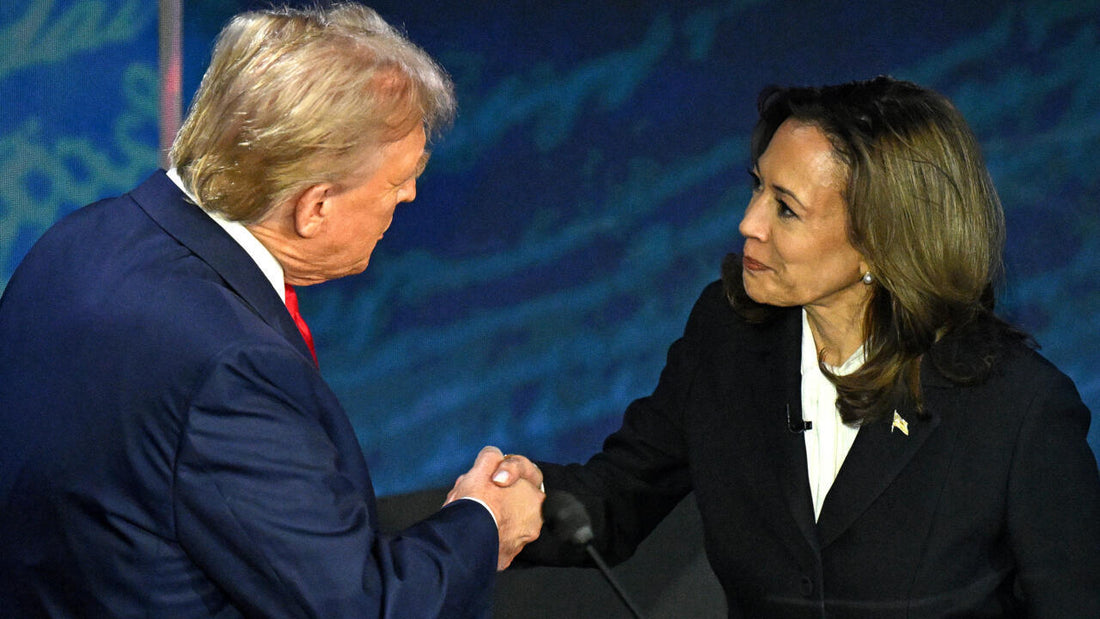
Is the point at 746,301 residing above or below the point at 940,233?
below

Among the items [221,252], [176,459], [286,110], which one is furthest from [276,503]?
[286,110]

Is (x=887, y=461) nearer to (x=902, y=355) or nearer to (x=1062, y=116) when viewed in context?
(x=902, y=355)

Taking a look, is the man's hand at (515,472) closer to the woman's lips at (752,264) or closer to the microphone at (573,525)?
the microphone at (573,525)

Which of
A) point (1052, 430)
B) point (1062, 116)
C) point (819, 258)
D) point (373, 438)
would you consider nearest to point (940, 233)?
point (819, 258)

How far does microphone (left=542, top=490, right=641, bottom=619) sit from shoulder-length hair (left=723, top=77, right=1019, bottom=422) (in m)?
0.46

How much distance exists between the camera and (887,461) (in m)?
1.87

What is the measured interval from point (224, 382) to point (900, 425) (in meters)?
1.07

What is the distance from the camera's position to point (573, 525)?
1757 millimetres

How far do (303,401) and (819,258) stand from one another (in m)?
0.92

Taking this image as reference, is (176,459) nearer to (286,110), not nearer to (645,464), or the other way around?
(286,110)

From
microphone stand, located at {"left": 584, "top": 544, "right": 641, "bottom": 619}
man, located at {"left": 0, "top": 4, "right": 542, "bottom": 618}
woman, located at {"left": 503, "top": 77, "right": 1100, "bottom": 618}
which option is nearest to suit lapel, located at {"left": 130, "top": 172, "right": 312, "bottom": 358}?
man, located at {"left": 0, "top": 4, "right": 542, "bottom": 618}

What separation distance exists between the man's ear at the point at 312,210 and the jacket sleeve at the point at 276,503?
0.21 metres

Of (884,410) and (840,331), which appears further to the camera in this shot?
(840,331)

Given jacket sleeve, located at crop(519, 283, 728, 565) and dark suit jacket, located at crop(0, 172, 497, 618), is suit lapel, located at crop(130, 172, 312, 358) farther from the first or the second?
jacket sleeve, located at crop(519, 283, 728, 565)
